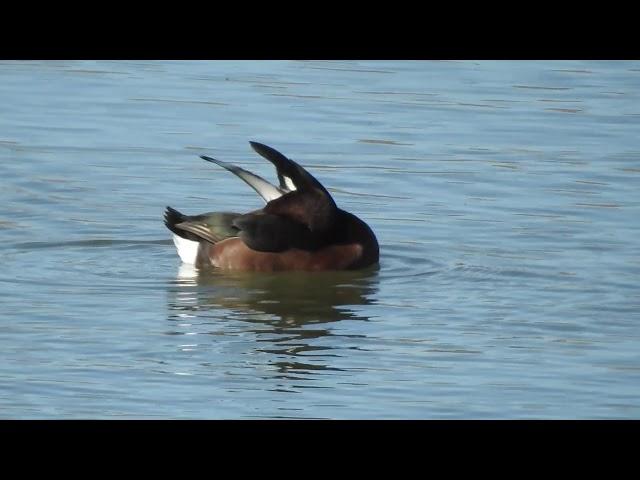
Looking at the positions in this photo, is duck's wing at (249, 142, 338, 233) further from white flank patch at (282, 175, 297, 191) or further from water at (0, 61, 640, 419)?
water at (0, 61, 640, 419)

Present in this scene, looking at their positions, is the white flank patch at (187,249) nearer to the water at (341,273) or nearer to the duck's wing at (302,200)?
the water at (341,273)

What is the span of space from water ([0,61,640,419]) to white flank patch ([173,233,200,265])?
0.58ft

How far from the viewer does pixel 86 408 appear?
10.2 meters

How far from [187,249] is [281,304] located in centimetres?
138

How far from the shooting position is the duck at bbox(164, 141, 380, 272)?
14.2 metres

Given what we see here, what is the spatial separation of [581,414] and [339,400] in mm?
1517

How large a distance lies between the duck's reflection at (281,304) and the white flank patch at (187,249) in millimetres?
77

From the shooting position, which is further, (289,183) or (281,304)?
(289,183)

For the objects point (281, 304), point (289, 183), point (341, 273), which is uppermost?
point (289, 183)

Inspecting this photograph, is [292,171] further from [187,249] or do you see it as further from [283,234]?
[187,249]

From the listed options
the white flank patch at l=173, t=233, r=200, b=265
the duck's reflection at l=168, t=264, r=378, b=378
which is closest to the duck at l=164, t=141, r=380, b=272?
the white flank patch at l=173, t=233, r=200, b=265

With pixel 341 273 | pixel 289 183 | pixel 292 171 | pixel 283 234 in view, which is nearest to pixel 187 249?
pixel 283 234

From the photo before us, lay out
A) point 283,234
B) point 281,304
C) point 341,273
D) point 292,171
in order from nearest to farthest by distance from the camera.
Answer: point 281,304 < point 292,171 < point 283,234 < point 341,273

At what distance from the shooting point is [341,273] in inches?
566
